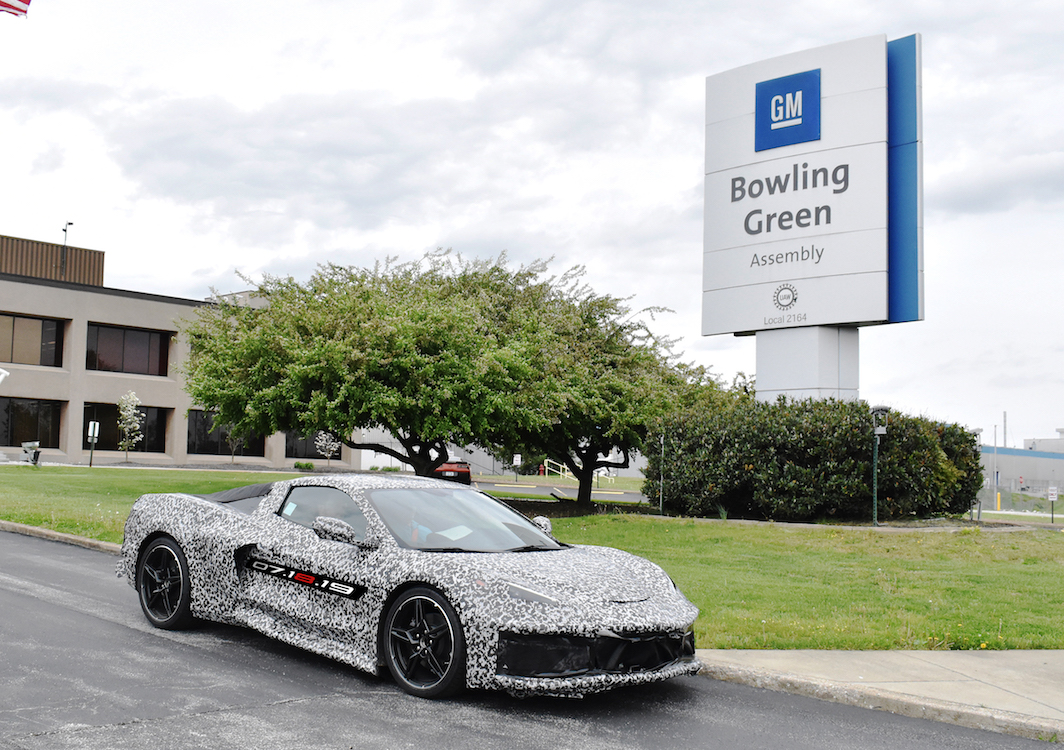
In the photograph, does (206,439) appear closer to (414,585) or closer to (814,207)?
(814,207)

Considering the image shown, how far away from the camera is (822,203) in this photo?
2083 cm

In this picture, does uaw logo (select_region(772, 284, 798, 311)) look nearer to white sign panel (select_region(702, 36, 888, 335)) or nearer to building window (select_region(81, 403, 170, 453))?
white sign panel (select_region(702, 36, 888, 335))

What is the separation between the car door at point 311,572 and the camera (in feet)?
20.8

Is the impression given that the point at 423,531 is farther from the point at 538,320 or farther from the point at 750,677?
the point at 538,320

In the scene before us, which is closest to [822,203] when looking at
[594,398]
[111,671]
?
[594,398]

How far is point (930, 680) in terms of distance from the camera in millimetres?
6707

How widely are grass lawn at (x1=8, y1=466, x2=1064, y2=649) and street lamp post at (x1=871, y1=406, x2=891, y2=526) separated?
1696 mm

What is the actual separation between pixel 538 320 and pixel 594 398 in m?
2.88

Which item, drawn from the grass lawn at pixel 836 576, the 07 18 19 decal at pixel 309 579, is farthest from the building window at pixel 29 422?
the 07 18 19 decal at pixel 309 579

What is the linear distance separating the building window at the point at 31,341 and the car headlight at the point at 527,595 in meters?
51.3

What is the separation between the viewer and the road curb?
12.9 meters

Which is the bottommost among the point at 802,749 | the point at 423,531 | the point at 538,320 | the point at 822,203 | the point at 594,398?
the point at 802,749

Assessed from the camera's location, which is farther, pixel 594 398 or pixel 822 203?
pixel 594 398

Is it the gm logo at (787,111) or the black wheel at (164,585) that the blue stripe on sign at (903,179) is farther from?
the black wheel at (164,585)
